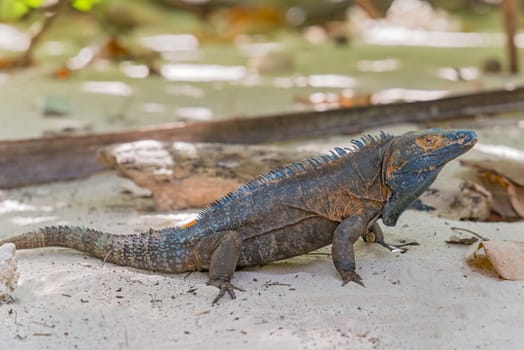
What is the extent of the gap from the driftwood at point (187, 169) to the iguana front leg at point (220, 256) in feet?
4.33

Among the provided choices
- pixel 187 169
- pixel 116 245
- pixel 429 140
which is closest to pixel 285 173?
pixel 429 140

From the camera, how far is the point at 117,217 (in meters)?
5.95

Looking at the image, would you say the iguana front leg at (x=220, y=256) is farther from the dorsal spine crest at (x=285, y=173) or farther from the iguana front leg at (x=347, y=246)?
the iguana front leg at (x=347, y=246)

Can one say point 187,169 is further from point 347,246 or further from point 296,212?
point 347,246

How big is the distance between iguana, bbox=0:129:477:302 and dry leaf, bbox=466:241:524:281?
1.73 feet

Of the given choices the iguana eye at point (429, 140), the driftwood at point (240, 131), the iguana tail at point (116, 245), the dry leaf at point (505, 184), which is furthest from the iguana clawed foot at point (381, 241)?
the driftwood at point (240, 131)

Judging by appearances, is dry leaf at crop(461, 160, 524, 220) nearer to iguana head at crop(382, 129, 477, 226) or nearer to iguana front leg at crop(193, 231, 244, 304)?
iguana head at crop(382, 129, 477, 226)

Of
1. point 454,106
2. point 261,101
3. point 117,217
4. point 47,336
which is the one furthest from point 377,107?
point 47,336

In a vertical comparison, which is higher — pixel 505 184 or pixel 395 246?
pixel 505 184

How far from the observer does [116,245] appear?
485cm

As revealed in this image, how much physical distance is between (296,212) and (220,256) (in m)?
0.54

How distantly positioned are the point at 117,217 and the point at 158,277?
1.34 m

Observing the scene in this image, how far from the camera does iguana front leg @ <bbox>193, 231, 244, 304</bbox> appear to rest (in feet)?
15.0

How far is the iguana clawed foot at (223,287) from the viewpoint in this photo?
14.3 feet
